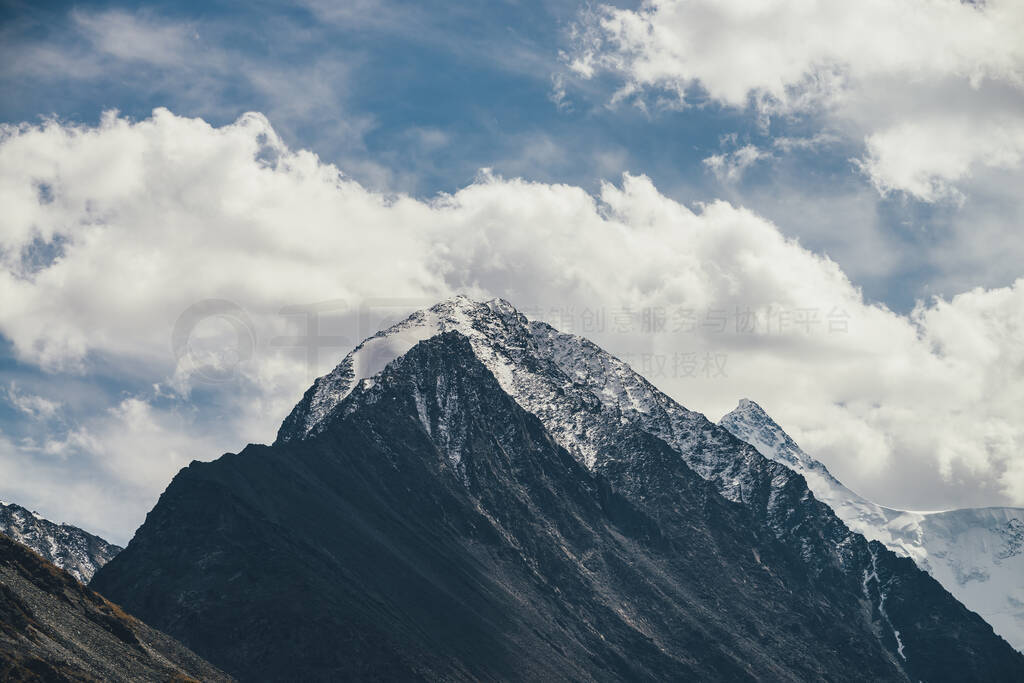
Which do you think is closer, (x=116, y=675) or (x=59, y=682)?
(x=59, y=682)

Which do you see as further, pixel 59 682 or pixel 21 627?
pixel 21 627

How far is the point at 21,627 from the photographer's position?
19188 cm

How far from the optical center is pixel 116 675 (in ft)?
646

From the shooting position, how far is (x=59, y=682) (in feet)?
586

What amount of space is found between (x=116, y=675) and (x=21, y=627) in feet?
55.4

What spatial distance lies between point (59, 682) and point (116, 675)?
18.8 metres

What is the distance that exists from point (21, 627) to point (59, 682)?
17782 mm
